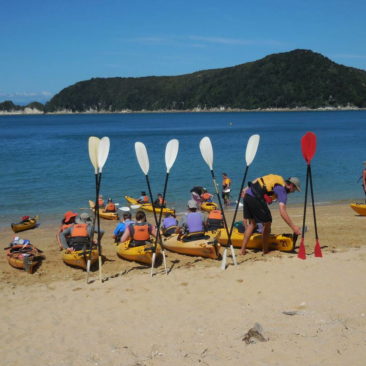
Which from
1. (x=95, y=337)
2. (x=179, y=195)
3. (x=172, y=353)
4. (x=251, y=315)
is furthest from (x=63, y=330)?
(x=179, y=195)

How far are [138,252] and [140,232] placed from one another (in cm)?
45

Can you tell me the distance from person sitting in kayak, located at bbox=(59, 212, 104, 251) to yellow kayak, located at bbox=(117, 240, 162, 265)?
0.73m

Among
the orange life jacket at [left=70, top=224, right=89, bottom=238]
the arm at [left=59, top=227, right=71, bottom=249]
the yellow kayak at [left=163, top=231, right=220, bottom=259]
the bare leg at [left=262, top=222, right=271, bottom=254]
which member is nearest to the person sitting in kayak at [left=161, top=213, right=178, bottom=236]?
the yellow kayak at [left=163, top=231, right=220, bottom=259]

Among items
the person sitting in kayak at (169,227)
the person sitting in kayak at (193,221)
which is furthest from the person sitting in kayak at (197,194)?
the person sitting in kayak at (193,221)

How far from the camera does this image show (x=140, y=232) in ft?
31.9

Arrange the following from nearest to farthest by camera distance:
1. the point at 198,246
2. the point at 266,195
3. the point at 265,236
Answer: the point at 266,195, the point at 265,236, the point at 198,246

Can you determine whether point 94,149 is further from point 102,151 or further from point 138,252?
point 138,252

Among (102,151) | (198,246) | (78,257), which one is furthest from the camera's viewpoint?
(198,246)

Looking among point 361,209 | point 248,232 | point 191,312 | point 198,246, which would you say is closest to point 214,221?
point 198,246

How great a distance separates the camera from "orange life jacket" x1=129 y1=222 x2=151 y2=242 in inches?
382

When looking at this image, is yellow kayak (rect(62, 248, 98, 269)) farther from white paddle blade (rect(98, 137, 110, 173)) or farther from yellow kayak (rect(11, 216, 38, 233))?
yellow kayak (rect(11, 216, 38, 233))

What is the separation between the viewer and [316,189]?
2492cm

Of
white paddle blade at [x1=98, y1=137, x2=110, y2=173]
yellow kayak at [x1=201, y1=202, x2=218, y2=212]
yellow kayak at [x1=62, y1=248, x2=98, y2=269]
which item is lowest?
yellow kayak at [x1=201, y1=202, x2=218, y2=212]

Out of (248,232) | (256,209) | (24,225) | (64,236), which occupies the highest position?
(256,209)
